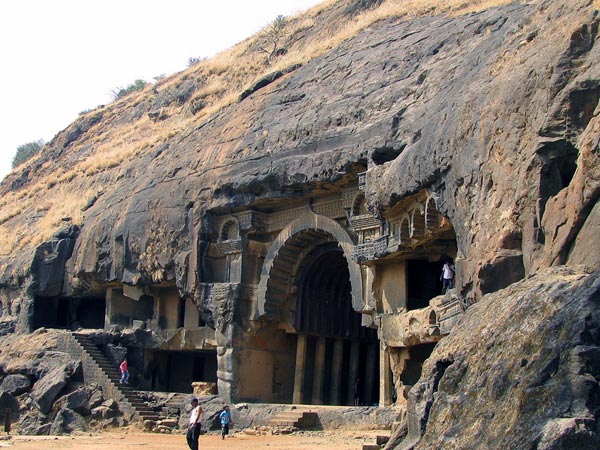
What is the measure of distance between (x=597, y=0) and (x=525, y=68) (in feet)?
5.51

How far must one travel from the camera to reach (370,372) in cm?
2978

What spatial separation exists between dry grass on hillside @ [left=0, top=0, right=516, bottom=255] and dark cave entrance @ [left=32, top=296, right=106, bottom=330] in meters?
2.52

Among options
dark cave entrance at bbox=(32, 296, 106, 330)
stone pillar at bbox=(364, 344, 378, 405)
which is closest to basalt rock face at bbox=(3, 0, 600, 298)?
dark cave entrance at bbox=(32, 296, 106, 330)

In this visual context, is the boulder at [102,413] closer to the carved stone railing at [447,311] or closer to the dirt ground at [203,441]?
the dirt ground at [203,441]

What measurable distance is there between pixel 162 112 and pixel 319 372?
2468cm

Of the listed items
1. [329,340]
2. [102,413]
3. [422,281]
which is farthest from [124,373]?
[422,281]

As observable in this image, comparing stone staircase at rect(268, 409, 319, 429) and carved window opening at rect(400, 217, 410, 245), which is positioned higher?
carved window opening at rect(400, 217, 410, 245)

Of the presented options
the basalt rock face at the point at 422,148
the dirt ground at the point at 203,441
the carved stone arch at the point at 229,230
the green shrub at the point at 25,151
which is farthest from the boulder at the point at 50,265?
the green shrub at the point at 25,151

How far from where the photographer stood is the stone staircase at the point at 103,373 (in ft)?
91.2

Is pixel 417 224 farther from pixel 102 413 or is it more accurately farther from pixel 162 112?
pixel 162 112

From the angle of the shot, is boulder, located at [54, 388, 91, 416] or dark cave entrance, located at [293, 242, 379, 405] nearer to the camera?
boulder, located at [54, 388, 91, 416]

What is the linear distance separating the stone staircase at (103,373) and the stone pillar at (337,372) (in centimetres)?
540

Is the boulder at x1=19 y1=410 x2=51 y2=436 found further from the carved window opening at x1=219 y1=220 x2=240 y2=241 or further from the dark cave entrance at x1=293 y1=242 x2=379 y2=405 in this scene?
the carved window opening at x1=219 y1=220 x2=240 y2=241

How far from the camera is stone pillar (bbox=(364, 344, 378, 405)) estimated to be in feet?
95.2
